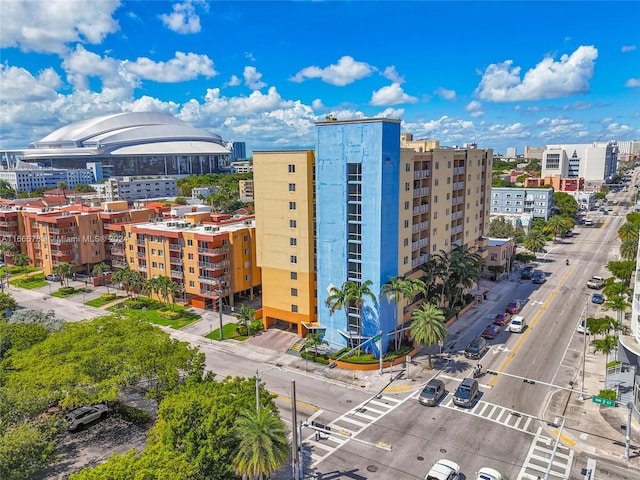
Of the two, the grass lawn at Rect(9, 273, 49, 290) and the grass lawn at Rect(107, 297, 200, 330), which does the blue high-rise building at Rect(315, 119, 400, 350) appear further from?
the grass lawn at Rect(9, 273, 49, 290)

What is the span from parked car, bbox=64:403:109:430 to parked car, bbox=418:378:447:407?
102 ft

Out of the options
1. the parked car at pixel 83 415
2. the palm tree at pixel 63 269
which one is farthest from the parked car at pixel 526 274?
the palm tree at pixel 63 269

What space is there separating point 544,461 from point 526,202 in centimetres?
12655

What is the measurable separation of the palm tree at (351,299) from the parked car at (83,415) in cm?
2649

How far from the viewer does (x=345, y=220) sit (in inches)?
2194

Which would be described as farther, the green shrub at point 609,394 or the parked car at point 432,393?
the parked car at point 432,393

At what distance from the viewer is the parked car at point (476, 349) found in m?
55.1

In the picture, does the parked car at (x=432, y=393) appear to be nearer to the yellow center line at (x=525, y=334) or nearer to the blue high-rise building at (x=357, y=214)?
the yellow center line at (x=525, y=334)

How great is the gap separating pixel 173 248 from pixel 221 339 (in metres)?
22.2

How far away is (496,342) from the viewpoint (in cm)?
5994

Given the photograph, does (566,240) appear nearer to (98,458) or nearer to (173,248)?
(173,248)

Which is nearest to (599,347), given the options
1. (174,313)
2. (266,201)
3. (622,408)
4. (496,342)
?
(622,408)

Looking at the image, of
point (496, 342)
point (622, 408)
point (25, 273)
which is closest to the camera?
point (622, 408)

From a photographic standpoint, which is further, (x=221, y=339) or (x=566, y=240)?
(x=566, y=240)
